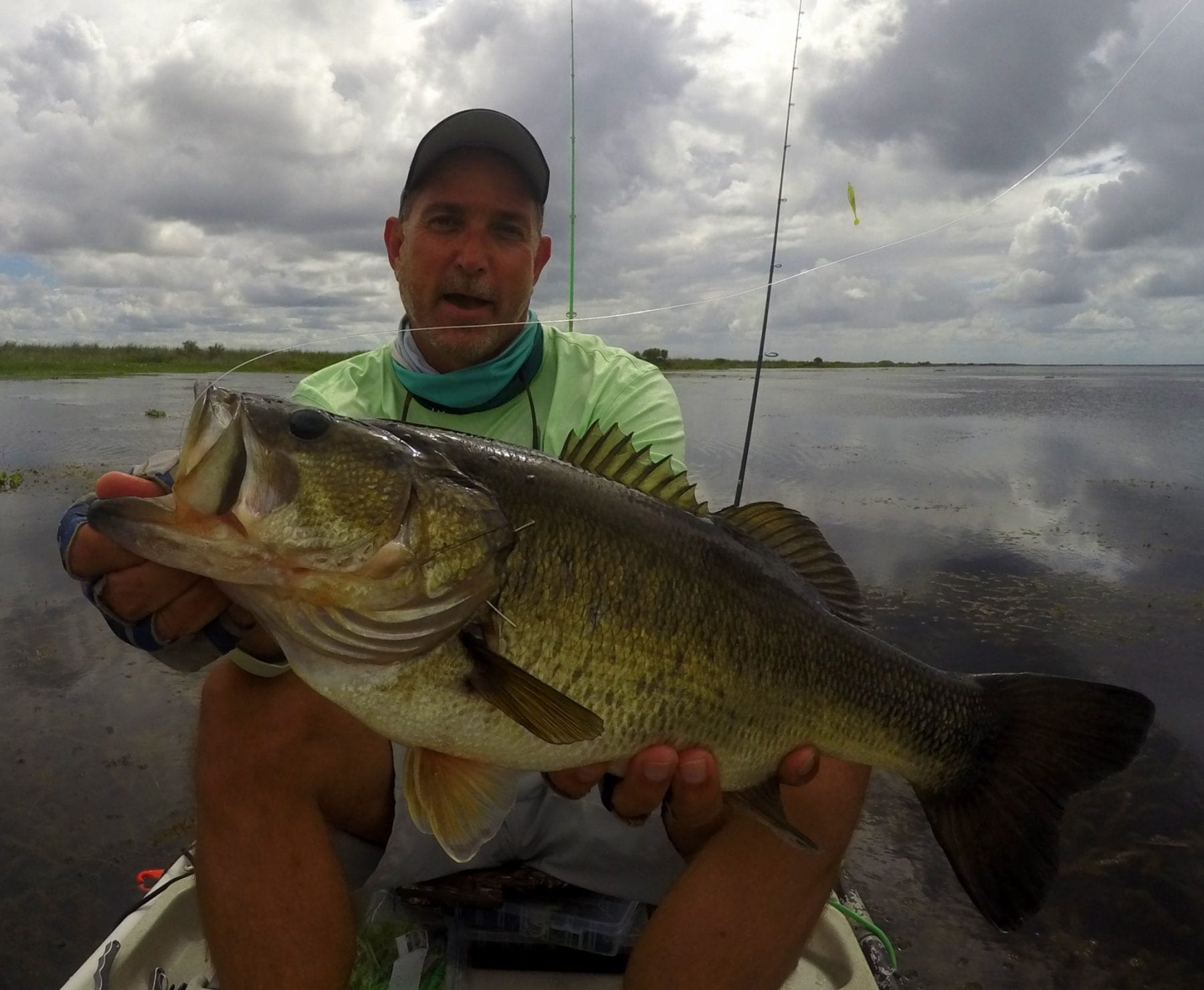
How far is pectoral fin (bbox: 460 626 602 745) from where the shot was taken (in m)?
1.70

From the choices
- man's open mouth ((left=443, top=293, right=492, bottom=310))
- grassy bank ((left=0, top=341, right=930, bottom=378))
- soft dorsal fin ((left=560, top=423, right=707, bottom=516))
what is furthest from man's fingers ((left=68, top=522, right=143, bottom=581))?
grassy bank ((left=0, top=341, right=930, bottom=378))

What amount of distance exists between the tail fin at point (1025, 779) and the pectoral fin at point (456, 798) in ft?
4.24

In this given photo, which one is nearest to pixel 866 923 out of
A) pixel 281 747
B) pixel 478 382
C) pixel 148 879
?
pixel 281 747

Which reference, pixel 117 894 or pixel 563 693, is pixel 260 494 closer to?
pixel 563 693

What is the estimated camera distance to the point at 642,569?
6.25 feet

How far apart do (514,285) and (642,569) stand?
1931 mm

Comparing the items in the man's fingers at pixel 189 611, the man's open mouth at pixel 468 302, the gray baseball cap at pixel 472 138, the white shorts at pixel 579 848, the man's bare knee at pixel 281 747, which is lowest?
the white shorts at pixel 579 848

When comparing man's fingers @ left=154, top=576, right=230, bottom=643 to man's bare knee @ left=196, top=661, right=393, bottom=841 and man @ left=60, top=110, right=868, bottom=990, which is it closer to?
man @ left=60, top=110, right=868, bottom=990

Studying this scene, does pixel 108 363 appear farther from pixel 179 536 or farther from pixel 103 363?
pixel 179 536

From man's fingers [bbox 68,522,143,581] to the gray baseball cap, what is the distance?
2374mm

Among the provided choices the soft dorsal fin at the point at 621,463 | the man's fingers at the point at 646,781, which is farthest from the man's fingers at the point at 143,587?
the man's fingers at the point at 646,781

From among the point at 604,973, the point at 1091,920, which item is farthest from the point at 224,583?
the point at 1091,920

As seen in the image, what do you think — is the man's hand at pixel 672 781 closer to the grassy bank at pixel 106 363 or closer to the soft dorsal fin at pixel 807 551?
the soft dorsal fin at pixel 807 551

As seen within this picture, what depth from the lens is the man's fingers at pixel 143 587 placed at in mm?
1691
